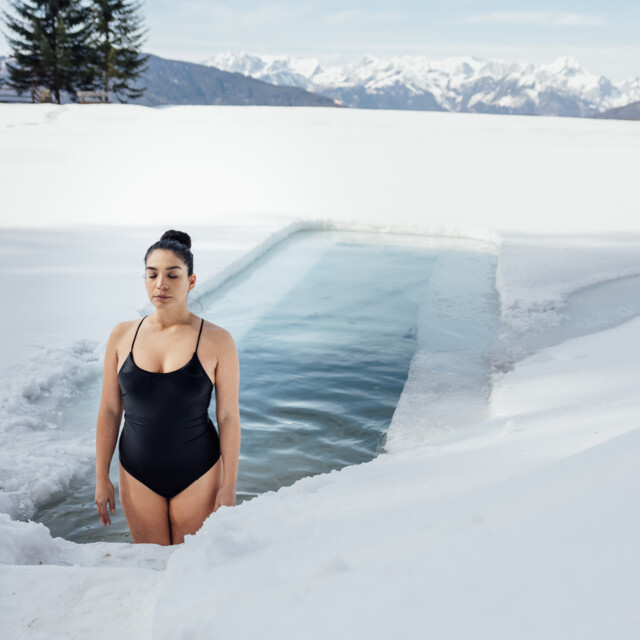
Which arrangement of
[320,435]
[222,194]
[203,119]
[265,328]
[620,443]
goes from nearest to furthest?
[620,443]
[320,435]
[265,328]
[222,194]
[203,119]

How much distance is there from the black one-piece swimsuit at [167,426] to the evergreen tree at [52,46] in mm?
30893

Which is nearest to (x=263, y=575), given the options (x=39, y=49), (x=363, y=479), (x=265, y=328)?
(x=363, y=479)

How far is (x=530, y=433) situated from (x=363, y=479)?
613 millimetres

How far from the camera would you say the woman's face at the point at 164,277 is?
6.37 ft

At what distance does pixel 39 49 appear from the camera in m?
31.1

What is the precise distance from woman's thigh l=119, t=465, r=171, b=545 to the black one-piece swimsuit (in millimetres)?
29

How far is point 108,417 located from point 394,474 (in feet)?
2.94

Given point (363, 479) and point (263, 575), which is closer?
point (263, 575)

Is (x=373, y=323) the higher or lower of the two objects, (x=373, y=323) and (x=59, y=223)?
the lower

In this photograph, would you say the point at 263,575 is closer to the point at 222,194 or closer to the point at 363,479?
the point at 363,479

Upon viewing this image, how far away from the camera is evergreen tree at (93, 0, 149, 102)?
30156 millimetres

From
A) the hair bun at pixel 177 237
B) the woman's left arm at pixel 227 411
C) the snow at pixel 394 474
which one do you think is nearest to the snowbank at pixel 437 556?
the snow at pixel 394 474

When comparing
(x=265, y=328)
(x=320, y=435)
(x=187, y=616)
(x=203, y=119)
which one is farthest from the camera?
(x=203, y=119)

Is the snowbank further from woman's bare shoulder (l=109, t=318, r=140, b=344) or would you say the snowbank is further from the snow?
woman's bare shoulder (l=109, t=318, r=140, b=344)
